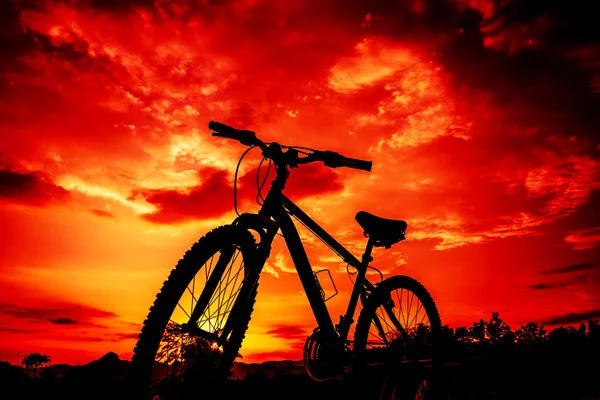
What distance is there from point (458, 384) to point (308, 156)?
2.61m

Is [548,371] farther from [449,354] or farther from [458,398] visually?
[449,354]

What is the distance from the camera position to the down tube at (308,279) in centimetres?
398

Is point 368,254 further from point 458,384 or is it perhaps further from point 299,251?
point 458,384

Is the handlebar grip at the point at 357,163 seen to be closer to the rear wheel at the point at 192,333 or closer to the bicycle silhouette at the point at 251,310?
the bicycle silhouette at the point at 251,310

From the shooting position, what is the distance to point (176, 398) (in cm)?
293

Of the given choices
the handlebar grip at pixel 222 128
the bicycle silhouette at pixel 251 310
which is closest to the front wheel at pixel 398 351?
the bicycle silhouette at pixel 251 310

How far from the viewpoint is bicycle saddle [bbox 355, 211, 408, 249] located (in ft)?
16.1

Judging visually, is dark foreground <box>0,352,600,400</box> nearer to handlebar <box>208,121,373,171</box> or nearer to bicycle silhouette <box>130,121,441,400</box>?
bicycle silhouette <box>130,121,441,400</box>

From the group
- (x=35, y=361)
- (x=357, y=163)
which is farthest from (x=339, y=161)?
(x=35, y=361)

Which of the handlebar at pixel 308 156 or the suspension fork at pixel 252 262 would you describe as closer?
the suspension fork at pixel 252 262

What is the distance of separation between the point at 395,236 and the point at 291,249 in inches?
61.9

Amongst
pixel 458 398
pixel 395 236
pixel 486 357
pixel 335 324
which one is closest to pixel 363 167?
pixel 395 236

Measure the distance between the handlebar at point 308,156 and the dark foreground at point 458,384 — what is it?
197 centimetres

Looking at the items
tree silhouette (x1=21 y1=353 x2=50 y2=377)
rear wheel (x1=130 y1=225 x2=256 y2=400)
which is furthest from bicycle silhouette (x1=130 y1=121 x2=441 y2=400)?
tree silhouette (x1=21 y1=353 x2=50 y2=377)
